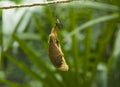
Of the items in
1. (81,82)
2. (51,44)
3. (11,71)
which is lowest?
(11,71)

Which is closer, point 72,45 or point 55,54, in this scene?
point 55,54

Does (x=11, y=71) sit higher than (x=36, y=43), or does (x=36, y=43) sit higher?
(x=36, y=43)

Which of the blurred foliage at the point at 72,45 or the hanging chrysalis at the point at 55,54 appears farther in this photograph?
the blurred foliage at the point at 72,45

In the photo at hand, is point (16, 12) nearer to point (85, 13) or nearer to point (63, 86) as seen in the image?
point (63, 86)

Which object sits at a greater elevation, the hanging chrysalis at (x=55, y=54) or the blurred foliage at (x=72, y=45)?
the hanging chrysalis at (x=55, y=54)

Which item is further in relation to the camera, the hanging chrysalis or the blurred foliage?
the blurred foliage

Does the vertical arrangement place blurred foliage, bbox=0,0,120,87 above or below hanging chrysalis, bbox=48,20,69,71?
below

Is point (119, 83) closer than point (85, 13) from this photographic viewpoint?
Yes

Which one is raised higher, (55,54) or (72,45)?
(55,54)

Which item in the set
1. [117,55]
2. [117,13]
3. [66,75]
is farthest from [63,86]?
[117,13]

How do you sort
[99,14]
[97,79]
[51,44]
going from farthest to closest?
[99,14], [97,79], [51,44]

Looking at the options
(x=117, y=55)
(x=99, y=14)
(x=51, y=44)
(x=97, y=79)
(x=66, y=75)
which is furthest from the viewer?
(x=99, y=14)
